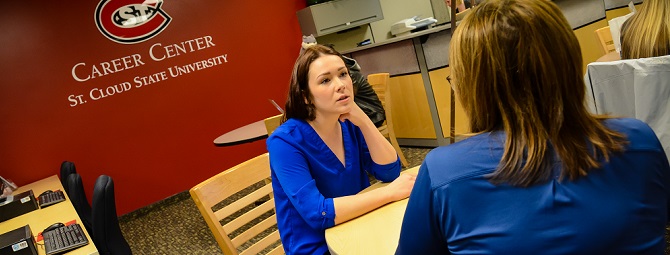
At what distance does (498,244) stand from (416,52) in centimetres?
431

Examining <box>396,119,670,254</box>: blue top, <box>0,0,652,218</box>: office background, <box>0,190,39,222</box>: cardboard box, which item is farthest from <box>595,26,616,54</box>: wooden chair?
<box>0,190,39,222</box>: cardboard box

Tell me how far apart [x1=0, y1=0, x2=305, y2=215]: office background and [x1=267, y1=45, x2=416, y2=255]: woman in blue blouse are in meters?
4.20

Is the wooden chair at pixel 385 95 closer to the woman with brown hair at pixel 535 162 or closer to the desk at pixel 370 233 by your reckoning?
the desk at pixel 370 233

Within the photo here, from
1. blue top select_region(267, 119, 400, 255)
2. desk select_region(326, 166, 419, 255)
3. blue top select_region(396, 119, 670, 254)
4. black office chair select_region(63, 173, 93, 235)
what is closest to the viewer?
blue top select_region(396, 119, 670, 254)

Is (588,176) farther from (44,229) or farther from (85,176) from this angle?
(85,176)

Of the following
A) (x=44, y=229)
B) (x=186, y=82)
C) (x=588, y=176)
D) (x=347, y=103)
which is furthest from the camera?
(x=186, y=82)

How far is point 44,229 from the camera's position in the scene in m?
3.00

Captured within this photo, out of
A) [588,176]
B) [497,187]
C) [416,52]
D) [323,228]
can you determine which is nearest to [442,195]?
[497,187]

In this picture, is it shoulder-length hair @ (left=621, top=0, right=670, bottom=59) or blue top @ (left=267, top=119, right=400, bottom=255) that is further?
shoulder-length hair @ (left=621, top=0, right=670, bottom=59)

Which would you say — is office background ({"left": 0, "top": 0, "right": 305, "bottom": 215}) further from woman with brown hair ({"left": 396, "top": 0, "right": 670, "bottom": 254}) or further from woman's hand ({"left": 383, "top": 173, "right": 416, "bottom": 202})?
woman with brown hair ({"left": 396, "top": 0, "right": 670, "bottom": 254})

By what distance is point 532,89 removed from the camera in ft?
3.02

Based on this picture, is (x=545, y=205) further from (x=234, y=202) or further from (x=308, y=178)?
(x=234, y=202)

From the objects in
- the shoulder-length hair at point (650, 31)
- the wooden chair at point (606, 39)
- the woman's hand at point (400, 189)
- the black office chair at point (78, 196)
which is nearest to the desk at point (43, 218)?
the black office chair at point (78, 196)

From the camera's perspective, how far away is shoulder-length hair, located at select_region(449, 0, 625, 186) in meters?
0.89
